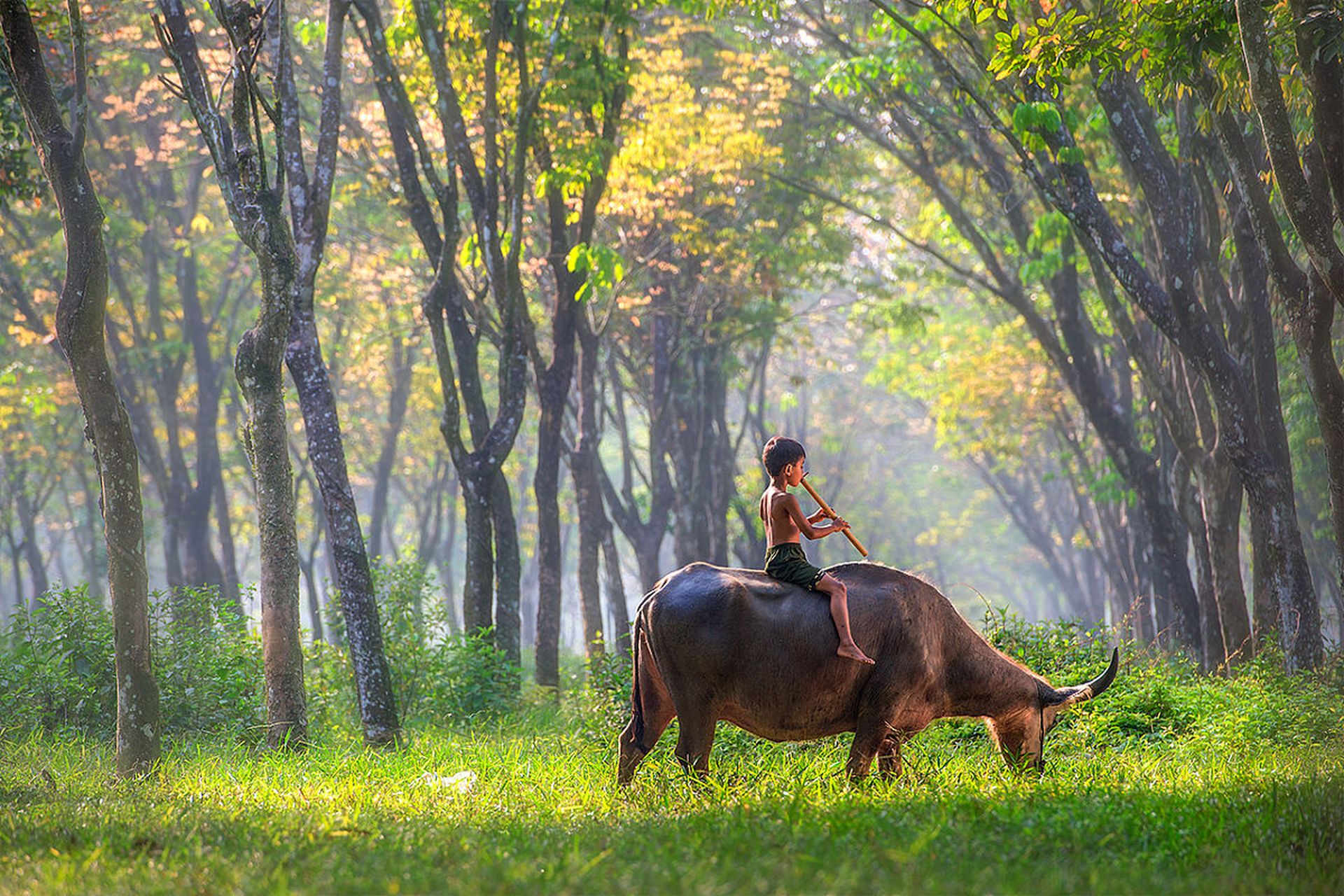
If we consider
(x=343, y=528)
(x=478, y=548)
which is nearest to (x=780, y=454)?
(x=343, y=528)

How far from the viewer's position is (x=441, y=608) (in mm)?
15164

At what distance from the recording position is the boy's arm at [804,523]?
812cm

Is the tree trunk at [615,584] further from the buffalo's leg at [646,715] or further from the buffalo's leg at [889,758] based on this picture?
the buffalo's leg at [889,758]

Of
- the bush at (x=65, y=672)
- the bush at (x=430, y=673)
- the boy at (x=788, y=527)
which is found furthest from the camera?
the bush at (x=430, y=673)

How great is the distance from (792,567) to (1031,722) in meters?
2.23

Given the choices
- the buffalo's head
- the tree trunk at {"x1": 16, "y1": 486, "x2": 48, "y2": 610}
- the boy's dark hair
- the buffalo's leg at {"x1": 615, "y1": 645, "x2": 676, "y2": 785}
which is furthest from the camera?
the tree trunk at {"x1": 16, "y1": 486, "x2": 48, "y2": 610}

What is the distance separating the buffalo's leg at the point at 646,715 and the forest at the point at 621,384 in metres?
0.23

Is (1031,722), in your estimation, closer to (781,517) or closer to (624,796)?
(781,517)

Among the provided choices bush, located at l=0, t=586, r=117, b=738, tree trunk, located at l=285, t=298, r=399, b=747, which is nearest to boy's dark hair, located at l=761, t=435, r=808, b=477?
tree trunk, located at l=285, t=298, r=399, b=747

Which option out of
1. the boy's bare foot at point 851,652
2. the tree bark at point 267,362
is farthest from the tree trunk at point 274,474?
the boy's bare foot at point 851,652

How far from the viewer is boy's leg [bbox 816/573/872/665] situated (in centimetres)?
787

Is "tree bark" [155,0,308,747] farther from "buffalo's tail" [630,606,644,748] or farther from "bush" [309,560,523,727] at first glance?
"buffalo's tail" [630,606,644,748]

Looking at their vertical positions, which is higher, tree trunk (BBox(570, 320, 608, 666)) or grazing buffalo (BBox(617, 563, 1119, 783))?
tree trunk (BBox(570, 320, 608, 666))

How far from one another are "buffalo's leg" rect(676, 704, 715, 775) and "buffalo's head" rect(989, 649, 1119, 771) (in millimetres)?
2170
